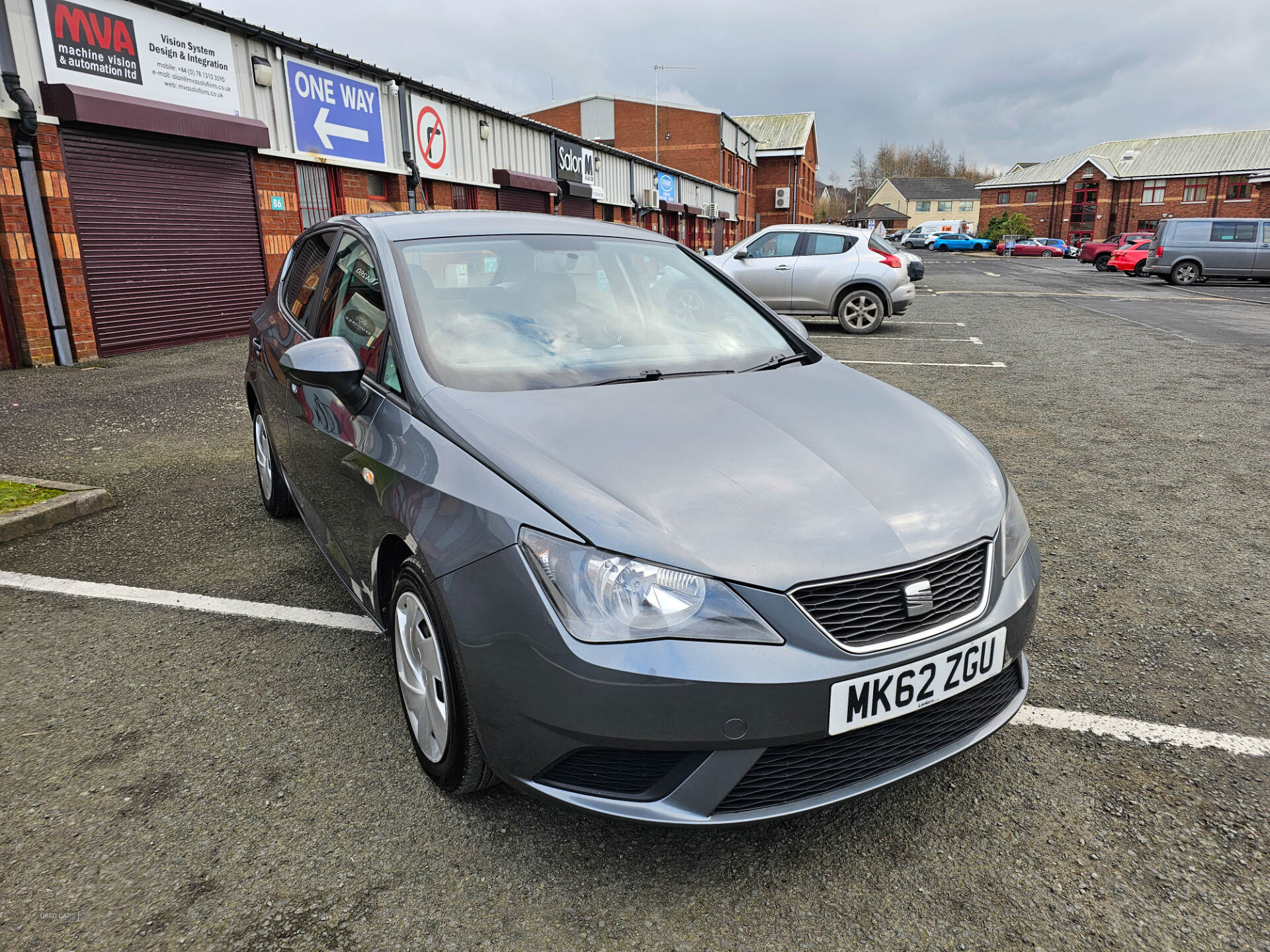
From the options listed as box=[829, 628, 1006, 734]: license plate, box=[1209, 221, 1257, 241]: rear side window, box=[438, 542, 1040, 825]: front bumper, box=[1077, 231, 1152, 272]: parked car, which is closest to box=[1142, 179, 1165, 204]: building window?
box=[1077, 231, 1152, 272]: parked car

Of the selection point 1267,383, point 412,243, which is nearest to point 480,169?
point 1267,383

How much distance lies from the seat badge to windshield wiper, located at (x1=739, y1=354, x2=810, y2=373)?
3.94 ft

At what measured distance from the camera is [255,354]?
165 inches

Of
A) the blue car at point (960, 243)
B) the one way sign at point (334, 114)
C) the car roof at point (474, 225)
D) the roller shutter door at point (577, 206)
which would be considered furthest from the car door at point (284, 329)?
the blue car at point (960, 243)

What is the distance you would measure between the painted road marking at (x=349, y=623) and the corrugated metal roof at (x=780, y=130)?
209 feet

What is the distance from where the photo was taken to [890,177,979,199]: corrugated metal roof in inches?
4464

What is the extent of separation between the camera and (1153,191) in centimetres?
7188

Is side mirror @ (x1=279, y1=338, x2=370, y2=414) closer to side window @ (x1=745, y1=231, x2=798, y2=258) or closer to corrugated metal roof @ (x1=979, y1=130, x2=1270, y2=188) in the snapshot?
side window @ (x1=745, y1=231, x2=798, y2=258)

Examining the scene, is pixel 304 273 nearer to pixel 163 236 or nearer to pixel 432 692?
pixel 432 692

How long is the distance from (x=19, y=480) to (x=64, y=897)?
12.5 feet

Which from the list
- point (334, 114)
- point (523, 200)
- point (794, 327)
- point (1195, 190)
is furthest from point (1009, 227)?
point (794, 327)

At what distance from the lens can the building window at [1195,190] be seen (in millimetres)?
68312

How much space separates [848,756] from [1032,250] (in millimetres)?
72739

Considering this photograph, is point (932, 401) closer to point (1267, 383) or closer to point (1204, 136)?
point (1267, 383)
